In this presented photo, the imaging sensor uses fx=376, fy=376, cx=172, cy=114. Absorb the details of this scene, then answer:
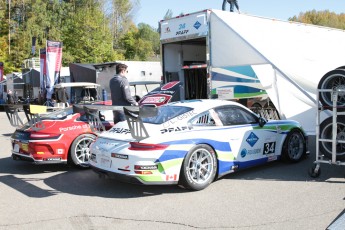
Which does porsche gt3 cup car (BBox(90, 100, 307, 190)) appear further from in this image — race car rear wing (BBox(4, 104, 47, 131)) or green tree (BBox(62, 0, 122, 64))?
green tree (BBox(62, 0, 122, 64))

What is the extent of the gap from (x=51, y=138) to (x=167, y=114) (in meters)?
2.37

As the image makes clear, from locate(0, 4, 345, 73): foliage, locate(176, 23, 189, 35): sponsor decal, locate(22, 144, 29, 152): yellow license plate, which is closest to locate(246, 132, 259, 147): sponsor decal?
locate(22, 144, 29, 152): yellow license plate

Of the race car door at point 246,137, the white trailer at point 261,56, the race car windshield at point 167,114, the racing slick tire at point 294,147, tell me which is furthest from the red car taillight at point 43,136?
the white trailer at point 261,56

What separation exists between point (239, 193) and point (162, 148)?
1.36 meters

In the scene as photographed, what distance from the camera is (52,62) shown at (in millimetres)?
22344

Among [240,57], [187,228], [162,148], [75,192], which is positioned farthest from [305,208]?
[240,57]

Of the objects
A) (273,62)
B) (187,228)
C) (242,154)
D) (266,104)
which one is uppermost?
(273,62)

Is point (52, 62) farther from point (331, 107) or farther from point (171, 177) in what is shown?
point (331, 107)

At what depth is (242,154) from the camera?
653 centimetres

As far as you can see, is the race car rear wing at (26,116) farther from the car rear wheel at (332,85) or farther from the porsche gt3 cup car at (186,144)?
the car rear wheel at (332,85)

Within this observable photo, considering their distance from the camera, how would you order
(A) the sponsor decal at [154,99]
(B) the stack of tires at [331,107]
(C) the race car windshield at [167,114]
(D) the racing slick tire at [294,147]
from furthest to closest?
(A) the sponsor decal at [154,99]
(D) the racing slick tire at [294,147]
(B) the stack of tires at [331,107]
(C) the race car windshield at [167,114]

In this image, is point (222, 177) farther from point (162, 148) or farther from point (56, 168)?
point (56, 168)

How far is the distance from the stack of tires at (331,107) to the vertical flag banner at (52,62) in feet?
61.4

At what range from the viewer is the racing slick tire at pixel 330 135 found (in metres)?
6.32
